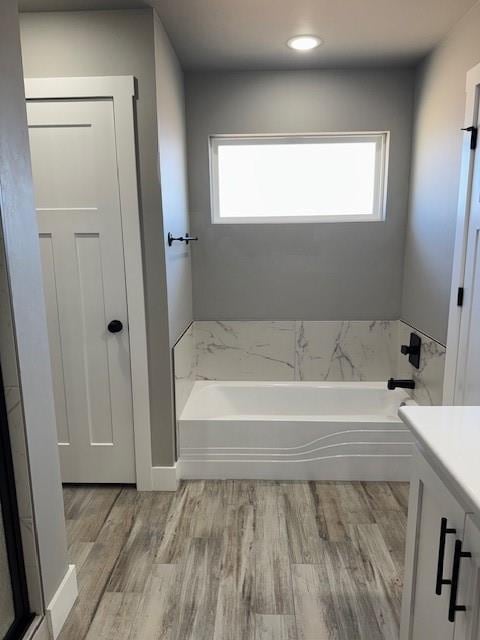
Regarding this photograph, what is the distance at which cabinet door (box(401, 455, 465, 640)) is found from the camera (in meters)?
1.01

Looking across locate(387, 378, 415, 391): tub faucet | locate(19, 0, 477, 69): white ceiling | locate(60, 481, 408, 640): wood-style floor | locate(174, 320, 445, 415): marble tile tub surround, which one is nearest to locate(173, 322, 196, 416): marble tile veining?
locate(174, 320, 445, 415): marble tile tub surround

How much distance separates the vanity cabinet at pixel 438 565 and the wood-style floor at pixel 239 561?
1.50 ft

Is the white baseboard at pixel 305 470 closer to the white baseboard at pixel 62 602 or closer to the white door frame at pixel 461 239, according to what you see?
the white door frame at pixel 461 239

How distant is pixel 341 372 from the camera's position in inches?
128

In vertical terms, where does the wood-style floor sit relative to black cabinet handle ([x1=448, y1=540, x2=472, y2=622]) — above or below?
below

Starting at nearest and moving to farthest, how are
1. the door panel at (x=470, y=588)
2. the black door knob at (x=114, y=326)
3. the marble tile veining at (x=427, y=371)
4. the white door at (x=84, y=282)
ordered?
the door panel at (x=470, y=588)
the white door at (x=84, y=282)
the black door knob at (x=114, y=326)
the marble tile veining at (x=427, y=371)

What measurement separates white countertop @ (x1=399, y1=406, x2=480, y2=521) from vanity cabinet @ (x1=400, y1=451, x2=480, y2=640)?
55mm

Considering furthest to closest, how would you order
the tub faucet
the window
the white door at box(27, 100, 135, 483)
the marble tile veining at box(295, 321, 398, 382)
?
the marble tile veining at box(295, 321, 398, 382) < the window < the tub faucet < the white door at box(27, 100, 135, 483)

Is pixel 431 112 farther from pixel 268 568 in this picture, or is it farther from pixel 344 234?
pixel 268 568

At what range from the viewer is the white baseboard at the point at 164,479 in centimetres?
249

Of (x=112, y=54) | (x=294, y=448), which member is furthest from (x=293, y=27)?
(x=294, y=448)

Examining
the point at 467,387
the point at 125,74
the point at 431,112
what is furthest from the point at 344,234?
the point at 125,74

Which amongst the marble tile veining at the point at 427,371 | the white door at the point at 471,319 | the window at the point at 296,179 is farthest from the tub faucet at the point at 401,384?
the window at the point at 296,179

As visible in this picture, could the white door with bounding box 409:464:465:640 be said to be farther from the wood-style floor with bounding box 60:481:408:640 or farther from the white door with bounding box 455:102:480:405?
the white door with bounding box 455:102:480:405
